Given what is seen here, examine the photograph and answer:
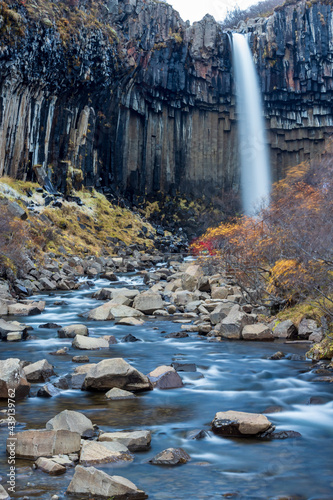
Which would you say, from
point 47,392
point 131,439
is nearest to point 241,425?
point 131,439

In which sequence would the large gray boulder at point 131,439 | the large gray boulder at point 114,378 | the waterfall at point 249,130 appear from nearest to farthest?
the large gray boulder at point 131,439
the large gray boulder at point 114,378
the waterfall at point 249,130

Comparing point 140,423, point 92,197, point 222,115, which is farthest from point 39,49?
point 140,423

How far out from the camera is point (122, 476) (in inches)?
177

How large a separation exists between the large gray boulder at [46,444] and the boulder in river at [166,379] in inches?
119

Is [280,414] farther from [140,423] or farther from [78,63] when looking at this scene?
[78,63]

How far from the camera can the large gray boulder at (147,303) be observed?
1625 cm

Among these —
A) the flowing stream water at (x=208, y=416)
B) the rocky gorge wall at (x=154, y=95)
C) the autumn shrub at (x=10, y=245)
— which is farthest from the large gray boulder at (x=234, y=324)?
the rocky gorge wall at (x=154, y=95)

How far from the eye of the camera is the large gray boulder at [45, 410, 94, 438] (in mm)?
5297

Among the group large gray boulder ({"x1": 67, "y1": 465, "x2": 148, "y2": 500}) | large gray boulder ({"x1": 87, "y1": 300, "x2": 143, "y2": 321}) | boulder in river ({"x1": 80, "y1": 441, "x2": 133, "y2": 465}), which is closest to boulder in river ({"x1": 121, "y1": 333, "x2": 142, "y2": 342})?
large gray boulder ({"x1": 87, "y1": 300, "x2": 143, "y2": 321})

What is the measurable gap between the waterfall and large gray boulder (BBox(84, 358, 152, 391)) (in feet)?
163

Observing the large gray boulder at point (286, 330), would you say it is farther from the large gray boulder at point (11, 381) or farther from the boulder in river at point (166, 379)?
the large gray boulder at point (11, 381)

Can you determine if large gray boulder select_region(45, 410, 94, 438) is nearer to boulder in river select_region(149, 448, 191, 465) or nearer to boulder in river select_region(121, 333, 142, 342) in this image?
boulder in river select_region(149, 448, 191, 465)

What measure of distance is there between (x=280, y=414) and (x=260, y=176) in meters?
56.5

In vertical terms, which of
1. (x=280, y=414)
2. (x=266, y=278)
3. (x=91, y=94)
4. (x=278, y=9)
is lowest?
(x=280, y=414)
